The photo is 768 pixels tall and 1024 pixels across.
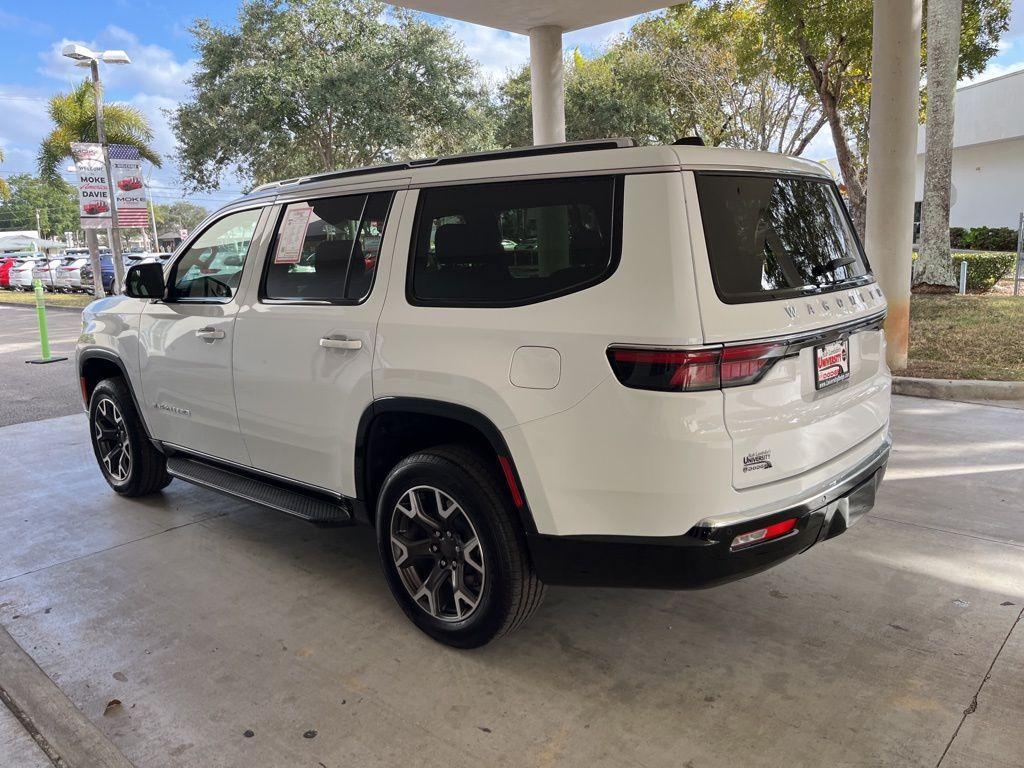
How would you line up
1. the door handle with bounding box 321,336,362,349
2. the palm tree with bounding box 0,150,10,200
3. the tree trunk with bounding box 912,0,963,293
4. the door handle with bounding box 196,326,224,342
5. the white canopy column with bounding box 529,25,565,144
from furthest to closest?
1. the palm tree with bounding box 0,150,10,200
2. the tree trunk with bounding box 912,0,963,293
3. the white canopy column with bounding box 529,25,565,144
4. the door handle with bounding box 196,326,224,342
5. the door handle with bounding box 321,336,362,349

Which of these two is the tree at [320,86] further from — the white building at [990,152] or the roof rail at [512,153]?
the white building at [990,152]

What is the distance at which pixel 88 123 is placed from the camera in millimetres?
24031

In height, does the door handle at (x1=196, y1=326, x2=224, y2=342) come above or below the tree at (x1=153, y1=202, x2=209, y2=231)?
below

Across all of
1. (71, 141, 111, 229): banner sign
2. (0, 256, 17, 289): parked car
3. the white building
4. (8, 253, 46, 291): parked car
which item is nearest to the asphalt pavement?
(71, 141, 111, 229): banner sign

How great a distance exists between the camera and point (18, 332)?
54.0ft

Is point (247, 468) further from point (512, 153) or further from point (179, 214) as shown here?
point (179, 214)

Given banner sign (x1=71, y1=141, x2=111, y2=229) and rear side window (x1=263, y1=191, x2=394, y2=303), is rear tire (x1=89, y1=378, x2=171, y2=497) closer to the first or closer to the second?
rear side window (x1=263, y1=191, x2=394, y2=303)

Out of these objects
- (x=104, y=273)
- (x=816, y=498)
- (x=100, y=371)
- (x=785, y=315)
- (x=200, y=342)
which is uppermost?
(x=104, y=273)

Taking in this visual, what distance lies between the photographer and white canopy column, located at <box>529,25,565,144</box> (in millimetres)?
10969

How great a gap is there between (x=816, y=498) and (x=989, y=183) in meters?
40.0

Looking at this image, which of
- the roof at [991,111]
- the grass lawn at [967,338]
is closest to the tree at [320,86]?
the grass lawn at [967,338]

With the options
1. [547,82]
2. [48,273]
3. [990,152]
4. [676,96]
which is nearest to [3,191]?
[48,273]

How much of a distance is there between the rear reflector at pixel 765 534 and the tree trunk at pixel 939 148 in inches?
484

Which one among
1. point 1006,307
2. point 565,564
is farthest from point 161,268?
point 1006,307
